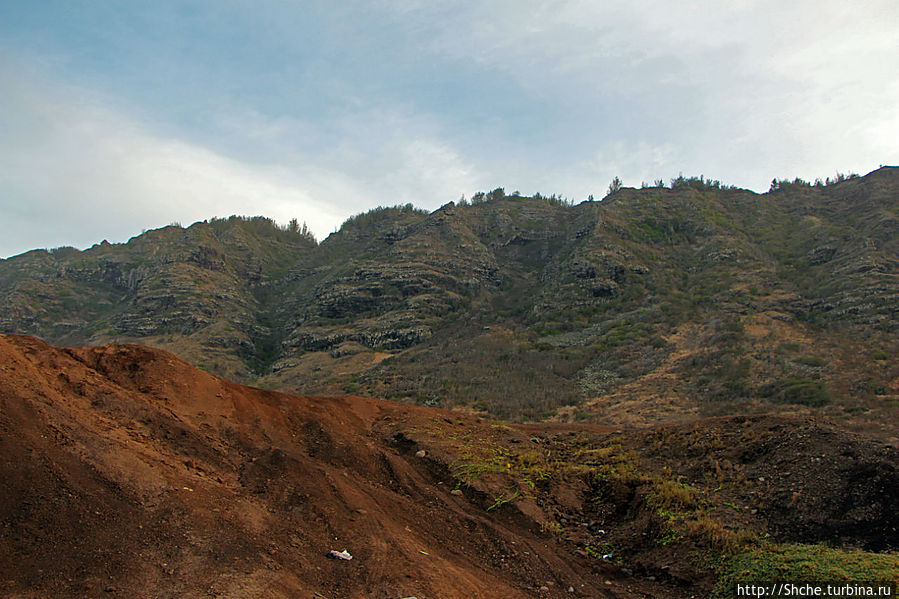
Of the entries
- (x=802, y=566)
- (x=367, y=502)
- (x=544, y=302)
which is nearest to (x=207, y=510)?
(x=367, y=502)

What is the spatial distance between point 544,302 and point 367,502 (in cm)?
5599

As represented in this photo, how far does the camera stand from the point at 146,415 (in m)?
9.40

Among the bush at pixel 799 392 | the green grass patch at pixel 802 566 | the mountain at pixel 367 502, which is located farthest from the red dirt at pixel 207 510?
the bush at pixel 799 392

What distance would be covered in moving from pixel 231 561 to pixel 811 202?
87.7 metres


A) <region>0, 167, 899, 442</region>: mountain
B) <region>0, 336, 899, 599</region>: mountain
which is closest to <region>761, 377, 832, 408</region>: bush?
<region>0, 167, 899, 442</region>: mountain

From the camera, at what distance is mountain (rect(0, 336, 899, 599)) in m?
5.71

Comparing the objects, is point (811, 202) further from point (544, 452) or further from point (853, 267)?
point (544, 452)

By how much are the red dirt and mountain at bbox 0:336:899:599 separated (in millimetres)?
32

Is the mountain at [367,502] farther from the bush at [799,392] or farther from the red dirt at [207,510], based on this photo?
the bush at [799,392]

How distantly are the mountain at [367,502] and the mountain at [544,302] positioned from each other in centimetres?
1298

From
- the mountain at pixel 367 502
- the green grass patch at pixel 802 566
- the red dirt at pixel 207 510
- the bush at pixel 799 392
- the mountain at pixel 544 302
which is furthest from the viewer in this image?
the mountain at pixel 544 302

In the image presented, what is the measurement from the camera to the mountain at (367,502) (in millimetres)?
5711

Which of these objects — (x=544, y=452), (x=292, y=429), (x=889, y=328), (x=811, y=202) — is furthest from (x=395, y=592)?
(x=811, y=202)

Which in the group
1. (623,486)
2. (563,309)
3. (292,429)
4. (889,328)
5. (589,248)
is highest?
(589,248)
